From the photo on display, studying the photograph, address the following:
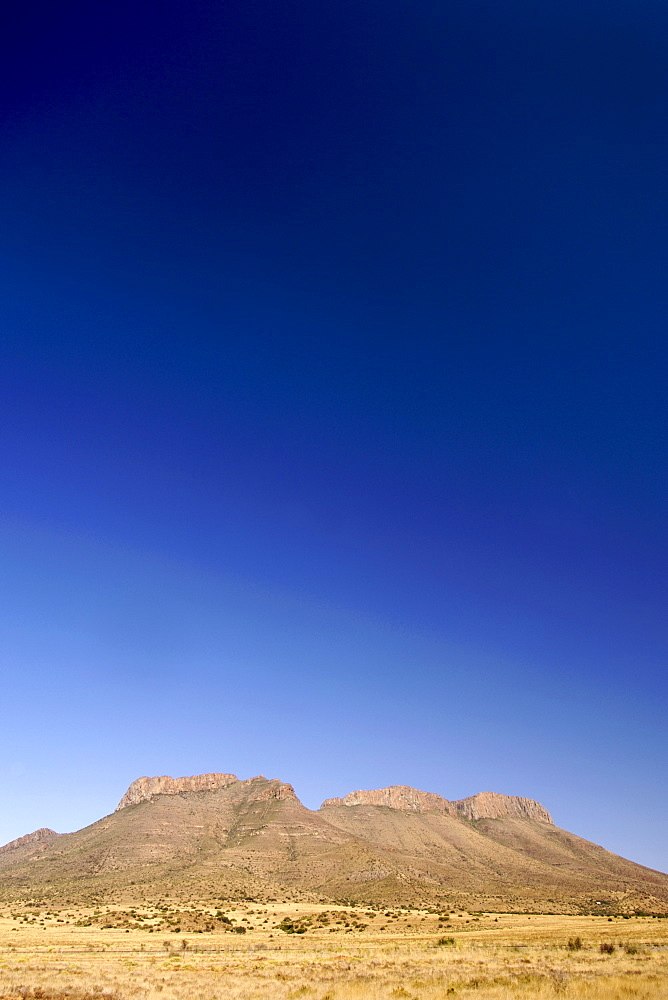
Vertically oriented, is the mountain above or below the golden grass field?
below

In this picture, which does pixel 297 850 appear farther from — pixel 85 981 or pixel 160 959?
pixel 85 981

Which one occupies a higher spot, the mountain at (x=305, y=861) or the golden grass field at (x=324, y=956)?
the golden grass field at (x=324, y=956)

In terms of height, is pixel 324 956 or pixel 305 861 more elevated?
pixel 324 956

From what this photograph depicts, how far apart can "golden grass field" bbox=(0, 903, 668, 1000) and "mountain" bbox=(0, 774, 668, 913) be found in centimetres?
2885

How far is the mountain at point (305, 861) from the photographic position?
9694cm

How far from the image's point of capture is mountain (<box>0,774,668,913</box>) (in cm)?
9694

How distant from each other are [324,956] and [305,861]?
317 ft

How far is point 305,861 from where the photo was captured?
123 meters

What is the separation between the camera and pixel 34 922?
6159 cm

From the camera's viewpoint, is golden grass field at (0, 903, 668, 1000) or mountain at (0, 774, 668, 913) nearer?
golden grass field at (0, 903, 668, 1000)

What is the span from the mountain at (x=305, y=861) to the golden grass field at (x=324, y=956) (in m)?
28.8

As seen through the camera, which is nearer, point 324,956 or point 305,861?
point 324,956

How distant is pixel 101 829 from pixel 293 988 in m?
154

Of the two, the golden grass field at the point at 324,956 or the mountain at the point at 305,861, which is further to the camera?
the mountain at the point at 305,861
